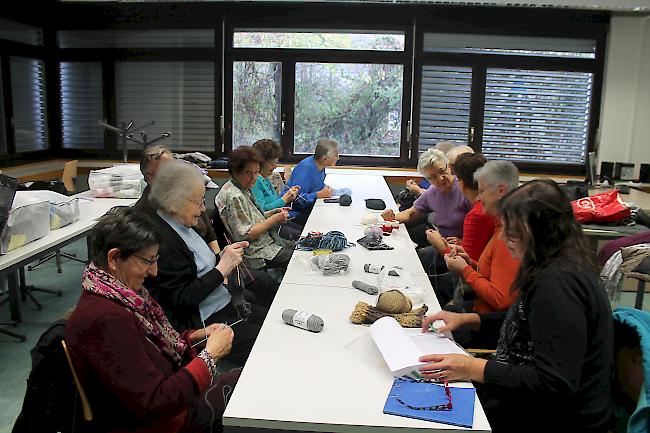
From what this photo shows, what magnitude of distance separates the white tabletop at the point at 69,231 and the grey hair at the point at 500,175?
228 cm

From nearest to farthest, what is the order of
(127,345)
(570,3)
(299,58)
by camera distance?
(127,345) < (570,3) < (299,58)

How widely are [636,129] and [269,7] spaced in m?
4.42

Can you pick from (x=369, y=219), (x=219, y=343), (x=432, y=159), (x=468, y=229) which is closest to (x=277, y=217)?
(x=369, y=219)

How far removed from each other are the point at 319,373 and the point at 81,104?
645 centimetres

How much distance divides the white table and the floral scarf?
137cm

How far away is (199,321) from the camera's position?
7.89ft

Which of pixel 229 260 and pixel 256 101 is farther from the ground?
pixel 256 101

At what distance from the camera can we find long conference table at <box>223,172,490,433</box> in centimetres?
143

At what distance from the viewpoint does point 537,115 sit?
676cm

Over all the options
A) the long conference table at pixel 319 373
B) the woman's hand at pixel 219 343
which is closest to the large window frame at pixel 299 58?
the long conference table at pixel 319 373

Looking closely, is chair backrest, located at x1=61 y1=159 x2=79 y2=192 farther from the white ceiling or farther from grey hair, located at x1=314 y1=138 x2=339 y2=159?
the white ceiling

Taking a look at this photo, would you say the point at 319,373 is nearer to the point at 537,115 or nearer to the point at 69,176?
the point at 69,176

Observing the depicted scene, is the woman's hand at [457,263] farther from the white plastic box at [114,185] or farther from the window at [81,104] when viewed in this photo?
the window at [81,104]

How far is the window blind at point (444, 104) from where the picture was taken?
6707mm
